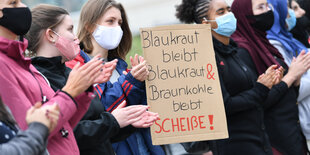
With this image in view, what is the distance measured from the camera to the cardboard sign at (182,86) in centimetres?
Answer: 352

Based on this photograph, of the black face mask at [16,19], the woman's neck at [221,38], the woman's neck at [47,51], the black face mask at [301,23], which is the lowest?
the black face mask at [301,23]

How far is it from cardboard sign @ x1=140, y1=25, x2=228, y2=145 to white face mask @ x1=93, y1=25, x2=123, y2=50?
0.27 meters

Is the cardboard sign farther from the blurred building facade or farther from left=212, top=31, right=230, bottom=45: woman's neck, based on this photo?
the blurred building facade

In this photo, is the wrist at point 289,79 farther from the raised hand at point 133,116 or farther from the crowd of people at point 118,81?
the raised hand at point 133,116

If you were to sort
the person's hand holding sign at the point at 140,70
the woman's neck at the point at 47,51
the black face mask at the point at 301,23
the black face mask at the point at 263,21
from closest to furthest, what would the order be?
the woman's neck at the point at 47,51 → the person's hand holding sign at the point at 140,70 → the black face mask at the point at 263,21 → the black face mask at the point at 301,23

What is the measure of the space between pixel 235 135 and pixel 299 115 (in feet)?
3.25

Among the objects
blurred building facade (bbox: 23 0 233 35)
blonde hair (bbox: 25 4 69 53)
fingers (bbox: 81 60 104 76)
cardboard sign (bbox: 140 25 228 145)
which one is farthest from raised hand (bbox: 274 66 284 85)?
blurred building facade (bbox: 23 0 233 35)

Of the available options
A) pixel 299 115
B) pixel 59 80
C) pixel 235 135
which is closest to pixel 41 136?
pixel 59 80

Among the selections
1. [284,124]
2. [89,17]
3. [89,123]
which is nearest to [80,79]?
[89,123]

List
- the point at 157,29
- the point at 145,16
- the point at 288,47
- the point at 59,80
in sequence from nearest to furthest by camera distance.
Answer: the point at 59,80 → the point at 157,29 → the point at 288,47 → the point at 145,16

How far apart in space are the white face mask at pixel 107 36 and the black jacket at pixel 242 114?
965 millimetres

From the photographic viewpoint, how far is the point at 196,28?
12.2 ft

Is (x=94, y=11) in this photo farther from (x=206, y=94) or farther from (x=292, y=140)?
(x=292, y=140)

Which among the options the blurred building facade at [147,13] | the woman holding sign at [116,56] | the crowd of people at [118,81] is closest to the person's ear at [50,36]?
the crowd of people at [118,81]
